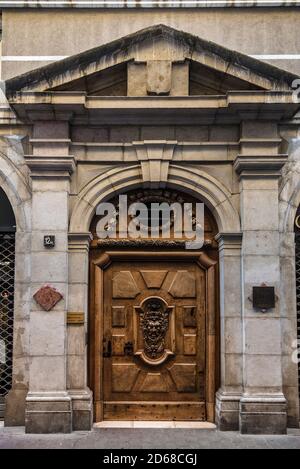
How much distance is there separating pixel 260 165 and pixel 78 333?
3.75 metres

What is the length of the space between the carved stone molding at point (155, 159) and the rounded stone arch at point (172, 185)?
0.33 feet

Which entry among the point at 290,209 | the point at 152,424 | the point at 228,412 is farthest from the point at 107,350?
the point at 290,209

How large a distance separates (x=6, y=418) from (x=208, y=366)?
3167 mm

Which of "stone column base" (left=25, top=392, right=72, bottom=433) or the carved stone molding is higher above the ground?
the carved stone molding

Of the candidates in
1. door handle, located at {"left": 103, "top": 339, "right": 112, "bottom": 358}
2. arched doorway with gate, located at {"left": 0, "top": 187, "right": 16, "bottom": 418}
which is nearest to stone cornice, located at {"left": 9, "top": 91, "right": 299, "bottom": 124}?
arched doorway with gate, located at {"left": 0, "top": 187, "right": 16, "bottom": 418}

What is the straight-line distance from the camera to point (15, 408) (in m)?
8.05

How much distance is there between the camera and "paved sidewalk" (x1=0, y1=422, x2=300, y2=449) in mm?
7180

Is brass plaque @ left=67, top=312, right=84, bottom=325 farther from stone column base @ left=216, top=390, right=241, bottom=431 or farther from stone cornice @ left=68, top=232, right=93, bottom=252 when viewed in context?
stone column base @ left=216, top=390, right=241, bottom=431

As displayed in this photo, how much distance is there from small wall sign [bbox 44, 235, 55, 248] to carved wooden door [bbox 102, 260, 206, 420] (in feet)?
3.36

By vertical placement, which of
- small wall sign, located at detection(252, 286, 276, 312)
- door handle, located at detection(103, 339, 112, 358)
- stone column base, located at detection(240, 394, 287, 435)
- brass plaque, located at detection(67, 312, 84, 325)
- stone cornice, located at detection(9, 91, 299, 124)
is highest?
stone cornice, located at detection(9, 91, 299, 124)

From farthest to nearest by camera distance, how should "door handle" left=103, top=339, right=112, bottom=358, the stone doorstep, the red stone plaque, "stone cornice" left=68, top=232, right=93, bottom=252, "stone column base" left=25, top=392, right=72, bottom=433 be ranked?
"door handle" left=103, top=339, right=112, bottom=358
"stone cornice" left=68, top=232, right=93, bottom=252
the stone doorstep
the red stone plaque
"stone column base" left=25, top=392, right=72, bottom=433

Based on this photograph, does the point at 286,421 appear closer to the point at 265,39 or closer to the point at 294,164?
the point at 294,164

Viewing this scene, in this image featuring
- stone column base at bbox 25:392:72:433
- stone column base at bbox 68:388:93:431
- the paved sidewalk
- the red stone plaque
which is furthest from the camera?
the red stone plaque
